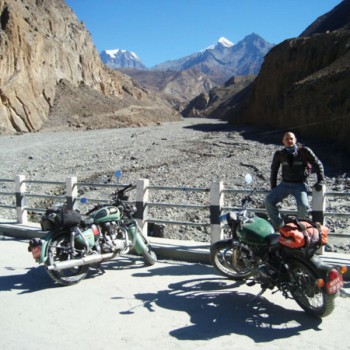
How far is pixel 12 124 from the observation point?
5200 centimetres

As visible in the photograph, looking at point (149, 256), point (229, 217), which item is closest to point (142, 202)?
point (149, 256)

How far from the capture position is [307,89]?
119ft

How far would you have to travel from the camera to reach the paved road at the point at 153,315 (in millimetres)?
4395

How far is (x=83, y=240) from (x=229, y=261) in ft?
6.41

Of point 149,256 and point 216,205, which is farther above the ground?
point 216,205

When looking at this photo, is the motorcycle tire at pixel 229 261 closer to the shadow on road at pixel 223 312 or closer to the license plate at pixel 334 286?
the shadow on road at pixel 223 312

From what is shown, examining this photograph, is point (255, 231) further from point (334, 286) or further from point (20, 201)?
point (20, 201)

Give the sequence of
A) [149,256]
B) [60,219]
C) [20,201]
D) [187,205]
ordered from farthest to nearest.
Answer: [20,201]
[187,205]
[149,256]
[60,219]

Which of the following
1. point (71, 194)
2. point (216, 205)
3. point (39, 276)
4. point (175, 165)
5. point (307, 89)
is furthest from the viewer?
point (307, 89)

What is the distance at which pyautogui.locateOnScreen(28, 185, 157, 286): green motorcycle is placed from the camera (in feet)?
19.5

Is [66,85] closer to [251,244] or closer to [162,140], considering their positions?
[162,140]

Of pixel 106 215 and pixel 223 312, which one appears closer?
pixel 223 312

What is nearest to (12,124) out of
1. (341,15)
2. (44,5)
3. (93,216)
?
(44,5)

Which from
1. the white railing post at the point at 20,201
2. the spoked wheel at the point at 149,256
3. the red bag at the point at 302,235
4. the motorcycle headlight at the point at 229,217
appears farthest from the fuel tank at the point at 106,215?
the white railing post at the point at 20,201
